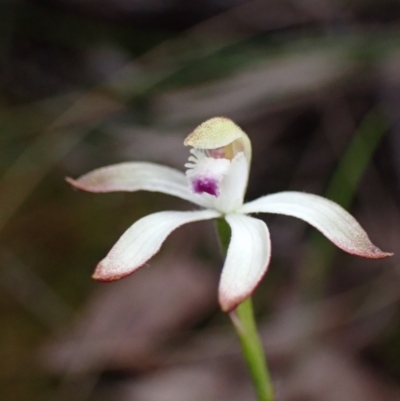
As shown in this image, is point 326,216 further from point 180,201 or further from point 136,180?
point 180,201

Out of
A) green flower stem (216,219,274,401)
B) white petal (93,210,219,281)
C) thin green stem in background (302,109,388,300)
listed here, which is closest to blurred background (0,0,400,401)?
thin green stem in background (302,109,388,300)

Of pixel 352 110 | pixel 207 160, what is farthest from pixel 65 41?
pixel 207 160

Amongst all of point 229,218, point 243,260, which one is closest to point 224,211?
point 229,218

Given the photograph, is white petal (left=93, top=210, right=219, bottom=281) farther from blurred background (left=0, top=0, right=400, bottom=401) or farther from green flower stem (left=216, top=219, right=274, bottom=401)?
blurred background (left=0, top=0, right=400, bottom=401)

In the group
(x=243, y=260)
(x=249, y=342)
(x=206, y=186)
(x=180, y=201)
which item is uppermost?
(x=180, y=201)

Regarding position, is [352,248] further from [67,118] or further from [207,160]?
[67,118]

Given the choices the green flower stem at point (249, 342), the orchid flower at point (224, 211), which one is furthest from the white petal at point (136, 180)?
the green flower stem at point (249, 342)

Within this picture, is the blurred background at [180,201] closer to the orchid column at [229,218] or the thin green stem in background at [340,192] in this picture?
the thin green stem in background at [340,192]
